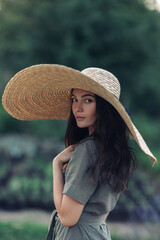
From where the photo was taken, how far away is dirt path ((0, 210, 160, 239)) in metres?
5.03

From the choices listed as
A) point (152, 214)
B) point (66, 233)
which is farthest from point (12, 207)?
point (66, 233)

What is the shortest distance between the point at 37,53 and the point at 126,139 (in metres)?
8.94

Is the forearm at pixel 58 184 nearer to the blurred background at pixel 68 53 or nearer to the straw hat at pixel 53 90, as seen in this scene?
the straw hat at pixel 53 90

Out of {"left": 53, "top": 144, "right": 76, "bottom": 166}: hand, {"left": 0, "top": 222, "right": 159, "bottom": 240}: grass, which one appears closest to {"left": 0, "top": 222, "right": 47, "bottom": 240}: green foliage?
{"left": 0, "top": 222, "right": 159, "bottom": 240}: grass

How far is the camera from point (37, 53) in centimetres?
1059

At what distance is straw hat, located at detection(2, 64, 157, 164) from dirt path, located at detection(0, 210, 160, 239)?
2.97 meters

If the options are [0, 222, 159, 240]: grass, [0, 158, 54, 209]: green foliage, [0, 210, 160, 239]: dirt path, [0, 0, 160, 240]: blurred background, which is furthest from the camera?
[0, 0, 160, 240]: blurred background

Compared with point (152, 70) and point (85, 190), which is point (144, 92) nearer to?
point (152, 70)

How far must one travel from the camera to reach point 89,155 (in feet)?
5.95

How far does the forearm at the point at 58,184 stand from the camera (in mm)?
1808

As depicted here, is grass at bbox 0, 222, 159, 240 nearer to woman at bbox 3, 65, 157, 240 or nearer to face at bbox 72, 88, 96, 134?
woman at bbox 3, 65, 157, 240

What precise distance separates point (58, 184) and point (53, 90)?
1.97ft

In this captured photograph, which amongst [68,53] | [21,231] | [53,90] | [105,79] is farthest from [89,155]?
[68,53]

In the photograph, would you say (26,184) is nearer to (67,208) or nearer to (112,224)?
(112,224)
